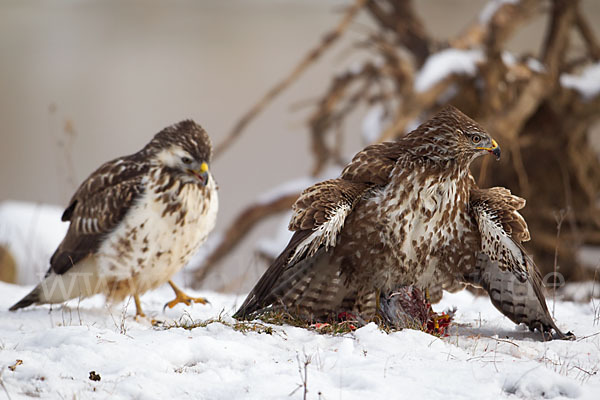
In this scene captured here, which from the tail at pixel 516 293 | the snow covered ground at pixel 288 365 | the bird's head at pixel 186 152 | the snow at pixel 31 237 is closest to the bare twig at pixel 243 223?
the snow at pixel 31 237

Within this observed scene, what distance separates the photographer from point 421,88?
744cm

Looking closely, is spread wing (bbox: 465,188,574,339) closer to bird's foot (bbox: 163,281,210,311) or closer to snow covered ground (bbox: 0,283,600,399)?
snow covered ground (bbox: 0,283,600,399)

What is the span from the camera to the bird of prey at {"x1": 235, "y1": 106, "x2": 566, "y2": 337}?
3.54 m

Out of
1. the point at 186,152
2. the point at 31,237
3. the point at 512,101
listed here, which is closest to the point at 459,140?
the point at 186,152

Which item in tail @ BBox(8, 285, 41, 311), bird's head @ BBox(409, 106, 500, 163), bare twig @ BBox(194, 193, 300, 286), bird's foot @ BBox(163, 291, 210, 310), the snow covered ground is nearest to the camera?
the snow covered ground

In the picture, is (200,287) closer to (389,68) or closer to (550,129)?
(389,68)

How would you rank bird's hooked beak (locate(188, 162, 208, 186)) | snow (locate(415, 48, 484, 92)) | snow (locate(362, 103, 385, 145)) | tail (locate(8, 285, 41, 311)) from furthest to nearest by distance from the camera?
1. snow (locate(362, 103, 385, 145))
2. snow (locate(415, 48, 484, 92))
3. tail (locate(8, 285, 41, 311))
4. bird's hooked beak (locate(188, 162, 208, 186))

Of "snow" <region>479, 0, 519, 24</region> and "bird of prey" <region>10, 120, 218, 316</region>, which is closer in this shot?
"bird of prey" <region>10, 120, 218, 316</region>

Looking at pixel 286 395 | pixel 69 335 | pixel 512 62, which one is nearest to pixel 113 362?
pixel 69 335

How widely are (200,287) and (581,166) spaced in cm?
511

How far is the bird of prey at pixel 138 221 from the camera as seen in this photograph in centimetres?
429

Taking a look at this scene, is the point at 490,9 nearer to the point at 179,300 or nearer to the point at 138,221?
the point at 179,300

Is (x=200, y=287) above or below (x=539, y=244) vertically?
below

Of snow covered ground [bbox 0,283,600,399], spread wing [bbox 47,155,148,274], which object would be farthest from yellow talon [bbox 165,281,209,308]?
snow covered ground [bbox 0,283,600,399]
